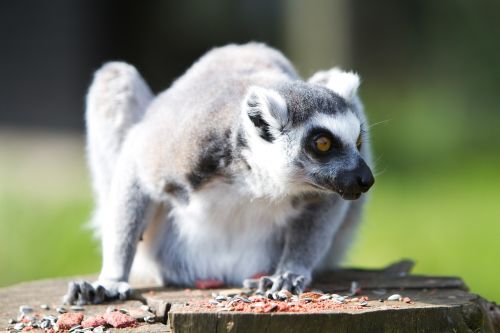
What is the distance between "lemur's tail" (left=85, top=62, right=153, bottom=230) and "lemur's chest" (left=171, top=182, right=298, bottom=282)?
2.79 ft

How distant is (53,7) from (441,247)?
10.3 m

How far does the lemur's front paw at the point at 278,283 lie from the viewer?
5.02 meters

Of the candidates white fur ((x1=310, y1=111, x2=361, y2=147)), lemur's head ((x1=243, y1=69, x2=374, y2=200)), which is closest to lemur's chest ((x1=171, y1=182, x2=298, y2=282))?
lemur's head ((x1=243, y1=69, x2=374, y2=200))

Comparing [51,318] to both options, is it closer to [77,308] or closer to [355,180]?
[77,308]

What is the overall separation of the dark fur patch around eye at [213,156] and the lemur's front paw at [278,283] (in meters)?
0.66

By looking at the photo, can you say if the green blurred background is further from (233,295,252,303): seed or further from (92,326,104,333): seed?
(92,326,104,333): seed

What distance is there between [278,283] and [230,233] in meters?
0.65

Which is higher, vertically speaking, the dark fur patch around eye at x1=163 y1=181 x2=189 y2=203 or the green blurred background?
the green blurred background

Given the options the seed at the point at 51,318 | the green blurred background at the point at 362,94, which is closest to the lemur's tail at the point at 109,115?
the seed at the point at 51,318

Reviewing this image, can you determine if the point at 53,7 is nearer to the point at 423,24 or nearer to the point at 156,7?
the point at 156,7

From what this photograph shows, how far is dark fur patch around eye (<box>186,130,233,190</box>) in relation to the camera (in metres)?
5.14

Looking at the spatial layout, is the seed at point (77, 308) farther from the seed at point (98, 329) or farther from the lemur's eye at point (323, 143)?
the lemur's eye at point (323, 143)

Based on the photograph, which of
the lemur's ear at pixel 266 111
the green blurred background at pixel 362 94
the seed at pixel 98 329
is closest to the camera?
the seed at pixel 98 329

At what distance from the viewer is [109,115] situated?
20.5 ft
